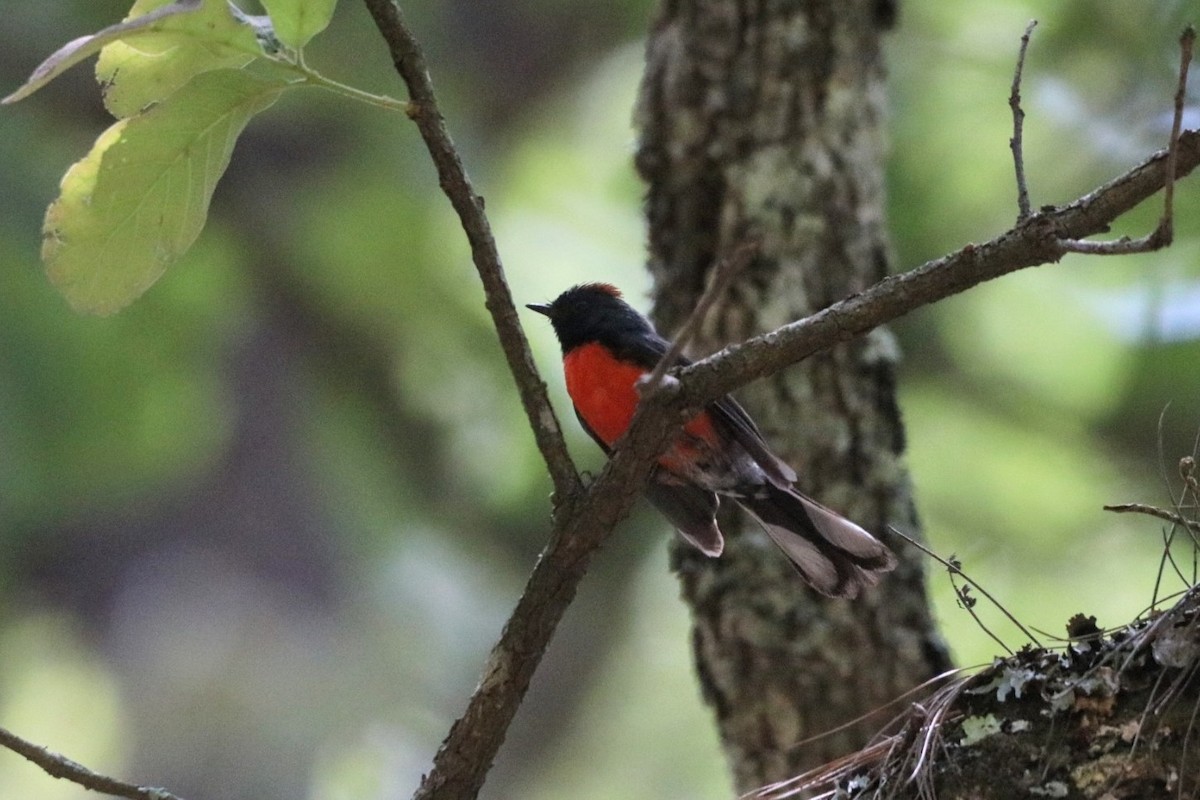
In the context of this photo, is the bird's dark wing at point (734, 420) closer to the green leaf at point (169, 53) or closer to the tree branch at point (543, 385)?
the tree branch at point (543, 385)

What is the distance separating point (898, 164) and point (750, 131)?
1584 mm

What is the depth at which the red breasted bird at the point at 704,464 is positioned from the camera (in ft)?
8.89

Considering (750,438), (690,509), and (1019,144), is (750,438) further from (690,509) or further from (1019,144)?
(1019,144)

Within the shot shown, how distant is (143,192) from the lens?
1.76m

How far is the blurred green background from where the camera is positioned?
15.7 feet

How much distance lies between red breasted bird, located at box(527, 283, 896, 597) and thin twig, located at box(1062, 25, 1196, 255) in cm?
96

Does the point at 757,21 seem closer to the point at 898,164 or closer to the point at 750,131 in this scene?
the point at 750,131

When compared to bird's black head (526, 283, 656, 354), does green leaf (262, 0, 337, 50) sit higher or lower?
lower

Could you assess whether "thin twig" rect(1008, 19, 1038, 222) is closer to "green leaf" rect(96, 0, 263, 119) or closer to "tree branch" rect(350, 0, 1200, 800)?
"tree branch" rect(350, 0, 1200, 800)

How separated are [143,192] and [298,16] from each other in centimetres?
31

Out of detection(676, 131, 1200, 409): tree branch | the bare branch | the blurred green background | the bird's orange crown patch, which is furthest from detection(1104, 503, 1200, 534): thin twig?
the blurred green background

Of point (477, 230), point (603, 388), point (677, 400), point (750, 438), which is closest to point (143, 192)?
point (477, 230)

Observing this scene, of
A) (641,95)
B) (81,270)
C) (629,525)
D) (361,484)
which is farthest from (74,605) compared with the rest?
(81,270)

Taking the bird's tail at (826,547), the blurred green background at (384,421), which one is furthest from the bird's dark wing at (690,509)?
the blurred green background at (384,421)
